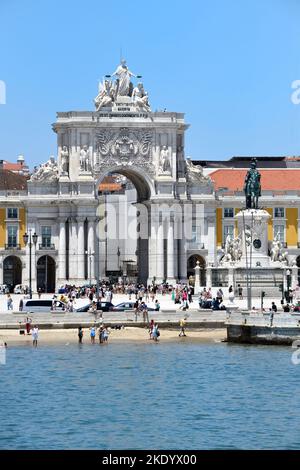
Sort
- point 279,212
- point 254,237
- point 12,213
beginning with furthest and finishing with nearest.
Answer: point 279,212 < point 12,213 < point 254,237

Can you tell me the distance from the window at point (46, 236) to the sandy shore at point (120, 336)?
36.8 metres

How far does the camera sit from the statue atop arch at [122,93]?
102 meters

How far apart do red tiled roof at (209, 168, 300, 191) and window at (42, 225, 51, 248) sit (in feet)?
42.6

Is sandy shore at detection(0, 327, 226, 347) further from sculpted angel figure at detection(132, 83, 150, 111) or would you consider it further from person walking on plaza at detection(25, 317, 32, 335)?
sculpted angel figure at detection(132, 83, 150, 111)

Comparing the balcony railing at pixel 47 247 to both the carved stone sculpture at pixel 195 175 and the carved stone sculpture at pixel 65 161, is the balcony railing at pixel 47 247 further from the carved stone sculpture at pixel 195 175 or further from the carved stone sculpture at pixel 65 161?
the carved stone sculpture at pixel 195 175

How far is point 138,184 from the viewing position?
343ft

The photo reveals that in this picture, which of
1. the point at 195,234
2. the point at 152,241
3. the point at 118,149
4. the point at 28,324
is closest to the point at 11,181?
the point at 118,149

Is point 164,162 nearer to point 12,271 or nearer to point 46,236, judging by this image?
point 46,236

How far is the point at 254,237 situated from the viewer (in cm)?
8044

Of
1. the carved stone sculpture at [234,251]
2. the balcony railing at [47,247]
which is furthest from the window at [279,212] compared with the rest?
the carved stone sculpture at [234,251]

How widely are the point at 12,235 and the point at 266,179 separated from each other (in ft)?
59.9
